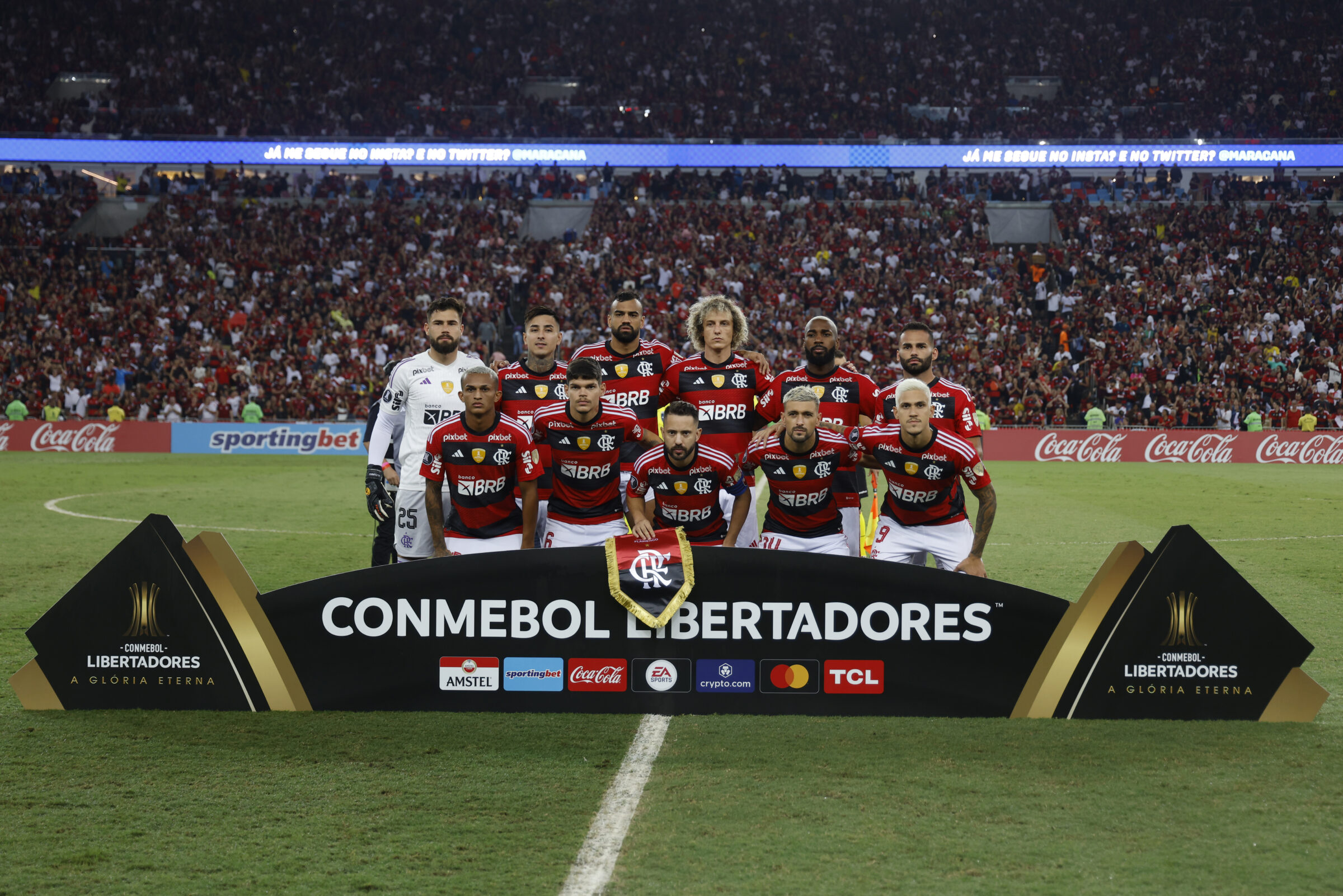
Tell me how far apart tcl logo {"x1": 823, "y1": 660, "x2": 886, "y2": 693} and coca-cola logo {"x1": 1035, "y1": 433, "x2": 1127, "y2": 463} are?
75.1ft

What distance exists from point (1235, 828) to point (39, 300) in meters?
36.1

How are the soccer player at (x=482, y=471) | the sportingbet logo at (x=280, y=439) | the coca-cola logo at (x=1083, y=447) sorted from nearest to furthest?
the soccer player at (x=482, y=471)
the coca-cola logo at (x=1083, y=447)
the sportingbet logo at (x=280, y=439)

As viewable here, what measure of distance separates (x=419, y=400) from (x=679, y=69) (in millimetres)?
40059

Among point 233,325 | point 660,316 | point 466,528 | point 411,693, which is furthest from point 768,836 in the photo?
point 233,325

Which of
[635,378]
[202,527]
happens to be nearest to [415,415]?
[635,378]

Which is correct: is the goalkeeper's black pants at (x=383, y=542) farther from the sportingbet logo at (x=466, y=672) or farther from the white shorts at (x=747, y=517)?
the sportingbet logo at (x=466, y=672)

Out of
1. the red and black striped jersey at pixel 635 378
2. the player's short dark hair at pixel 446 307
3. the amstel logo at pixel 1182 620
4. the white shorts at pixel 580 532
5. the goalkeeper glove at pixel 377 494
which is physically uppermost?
the player's short dark hair at pixel 446 307

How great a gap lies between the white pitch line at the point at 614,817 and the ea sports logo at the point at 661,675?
7.3 inches

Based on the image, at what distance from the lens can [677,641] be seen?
5.82 m

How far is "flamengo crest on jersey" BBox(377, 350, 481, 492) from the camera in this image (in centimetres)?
806

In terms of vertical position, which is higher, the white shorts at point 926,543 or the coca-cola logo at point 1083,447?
the white shorts at point 926,543

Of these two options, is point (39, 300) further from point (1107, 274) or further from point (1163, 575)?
point (1163, 575)

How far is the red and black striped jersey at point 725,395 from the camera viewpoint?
24.4 ft

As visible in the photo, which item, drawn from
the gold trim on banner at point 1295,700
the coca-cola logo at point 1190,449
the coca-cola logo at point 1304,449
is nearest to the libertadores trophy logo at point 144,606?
the gold trim on banner at point 1295,700
